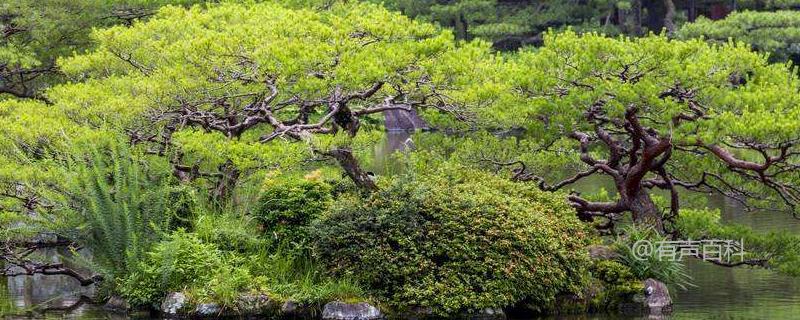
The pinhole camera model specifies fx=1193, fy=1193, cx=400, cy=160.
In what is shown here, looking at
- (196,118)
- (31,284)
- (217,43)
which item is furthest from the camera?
(31,284)

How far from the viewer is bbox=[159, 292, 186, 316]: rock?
545 inches

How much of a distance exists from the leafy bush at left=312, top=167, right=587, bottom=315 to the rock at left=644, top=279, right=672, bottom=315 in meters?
0.89

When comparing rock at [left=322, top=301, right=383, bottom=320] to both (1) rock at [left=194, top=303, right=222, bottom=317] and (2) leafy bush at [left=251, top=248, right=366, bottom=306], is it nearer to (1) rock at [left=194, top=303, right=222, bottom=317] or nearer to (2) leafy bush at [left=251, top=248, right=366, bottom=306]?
(2) leafy bush at [left=251, top=248, right=366, bottom=306]

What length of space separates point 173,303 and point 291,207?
6.31ft

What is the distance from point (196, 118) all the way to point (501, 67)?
163 inches

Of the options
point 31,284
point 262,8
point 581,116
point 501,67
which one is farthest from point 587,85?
point 31,284

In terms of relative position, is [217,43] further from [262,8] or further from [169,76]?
[262,8]

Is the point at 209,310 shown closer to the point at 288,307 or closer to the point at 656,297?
the point at 288,307

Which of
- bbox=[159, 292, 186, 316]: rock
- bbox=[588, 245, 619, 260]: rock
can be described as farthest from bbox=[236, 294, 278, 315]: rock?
bbox=[588, 245, 619, 260]: rock

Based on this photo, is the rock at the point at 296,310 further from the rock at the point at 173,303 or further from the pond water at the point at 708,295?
the pond water at the point at 708,295

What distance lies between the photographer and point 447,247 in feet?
44.5

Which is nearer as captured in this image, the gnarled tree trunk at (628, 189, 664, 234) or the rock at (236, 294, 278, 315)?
the rock at (236, 294, 278, 315)

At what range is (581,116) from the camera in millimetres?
15188

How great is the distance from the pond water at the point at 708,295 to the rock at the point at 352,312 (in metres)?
2.37
